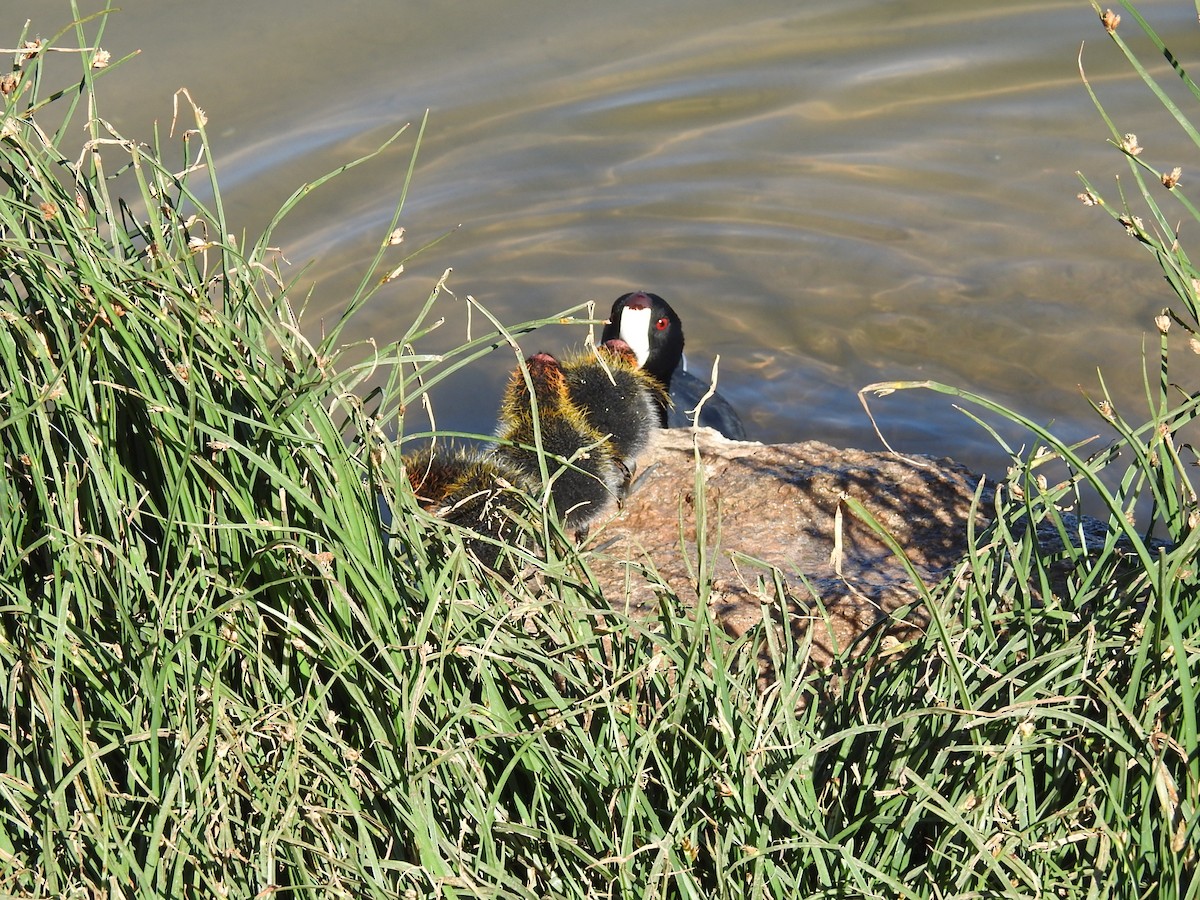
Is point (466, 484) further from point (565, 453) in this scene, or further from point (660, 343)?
point (660, 343)

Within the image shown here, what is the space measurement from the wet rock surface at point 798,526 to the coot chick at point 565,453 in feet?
0.33

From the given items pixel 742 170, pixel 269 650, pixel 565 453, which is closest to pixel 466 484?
pixel 565 453

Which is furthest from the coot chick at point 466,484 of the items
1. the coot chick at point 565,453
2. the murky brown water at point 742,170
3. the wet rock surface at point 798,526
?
the murky brown water at point 742,170

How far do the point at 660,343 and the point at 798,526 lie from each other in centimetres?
209

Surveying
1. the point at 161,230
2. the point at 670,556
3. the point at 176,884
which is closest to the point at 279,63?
the point at 670,556

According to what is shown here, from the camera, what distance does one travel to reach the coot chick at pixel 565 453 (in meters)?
3.99

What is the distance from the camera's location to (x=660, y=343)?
547cm

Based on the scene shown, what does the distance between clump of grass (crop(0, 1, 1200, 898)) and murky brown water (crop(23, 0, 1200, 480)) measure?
3.71m

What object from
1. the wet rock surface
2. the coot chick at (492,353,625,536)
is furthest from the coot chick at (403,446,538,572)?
the wet rock surface

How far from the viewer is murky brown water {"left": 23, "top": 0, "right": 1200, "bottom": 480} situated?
6289mm

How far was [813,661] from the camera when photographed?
2.45 metres

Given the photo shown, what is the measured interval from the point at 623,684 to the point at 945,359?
14.7ft

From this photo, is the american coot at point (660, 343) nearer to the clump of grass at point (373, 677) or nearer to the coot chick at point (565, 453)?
the coot chick at point (565, 453)

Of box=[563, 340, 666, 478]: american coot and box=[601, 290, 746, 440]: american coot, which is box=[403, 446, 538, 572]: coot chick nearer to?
Result: box=[563, 340, 666, 478]: american coot
